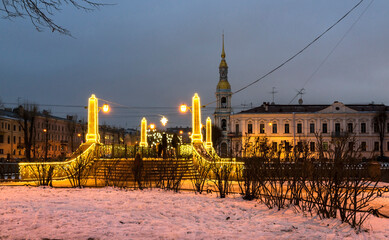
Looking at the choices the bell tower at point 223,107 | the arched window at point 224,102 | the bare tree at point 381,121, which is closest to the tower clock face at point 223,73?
the bell tower at point 223,107

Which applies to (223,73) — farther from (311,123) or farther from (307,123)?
(311,123)

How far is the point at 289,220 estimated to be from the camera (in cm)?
813

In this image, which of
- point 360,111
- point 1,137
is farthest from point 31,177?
point 360,111

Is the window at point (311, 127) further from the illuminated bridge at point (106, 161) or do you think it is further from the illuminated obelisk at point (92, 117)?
the illuminated obelisk at point (92, 117)

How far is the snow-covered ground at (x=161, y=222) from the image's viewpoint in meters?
6.62

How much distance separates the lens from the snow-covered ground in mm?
6625

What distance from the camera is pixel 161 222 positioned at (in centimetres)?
752

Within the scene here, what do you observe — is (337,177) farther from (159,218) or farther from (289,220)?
(159,218)

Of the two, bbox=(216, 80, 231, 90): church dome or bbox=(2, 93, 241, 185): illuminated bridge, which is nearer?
bbox=(2, 93, 241, 185): illuminated bridge

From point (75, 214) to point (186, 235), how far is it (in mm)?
2716

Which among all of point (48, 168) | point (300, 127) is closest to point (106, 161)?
point (48, 168)

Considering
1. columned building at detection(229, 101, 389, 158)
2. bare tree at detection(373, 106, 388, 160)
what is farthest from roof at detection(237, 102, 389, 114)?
bare tree at detection(373, 106, 388, 160)

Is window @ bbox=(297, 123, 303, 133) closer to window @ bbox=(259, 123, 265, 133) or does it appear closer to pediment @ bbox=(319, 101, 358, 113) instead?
pediment @ bbox=(319, 101, 358, 113)

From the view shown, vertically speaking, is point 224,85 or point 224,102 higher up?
point 224,85
